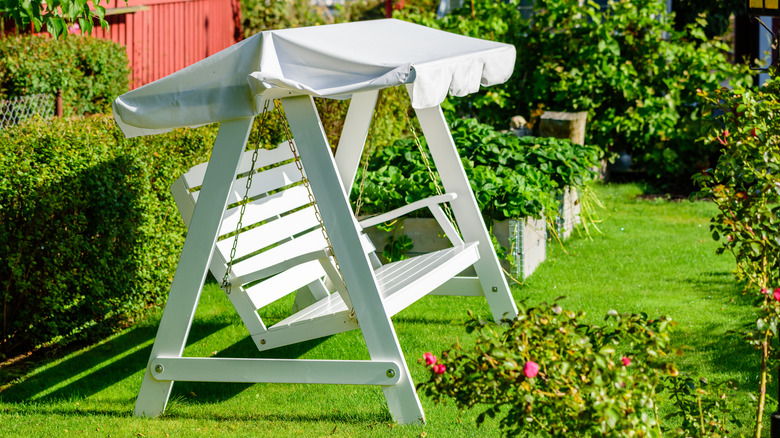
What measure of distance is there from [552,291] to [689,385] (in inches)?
111

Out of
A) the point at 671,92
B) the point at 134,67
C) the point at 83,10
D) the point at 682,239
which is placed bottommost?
the point at 682,239

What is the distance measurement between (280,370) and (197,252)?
1.96 feet

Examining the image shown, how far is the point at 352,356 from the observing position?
4344 mm

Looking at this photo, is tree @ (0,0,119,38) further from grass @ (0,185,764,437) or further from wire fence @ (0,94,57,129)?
wire fence @ (0,94,57,129)

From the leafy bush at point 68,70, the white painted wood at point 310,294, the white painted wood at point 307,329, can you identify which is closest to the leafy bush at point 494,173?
the white painted wood at point 310,294

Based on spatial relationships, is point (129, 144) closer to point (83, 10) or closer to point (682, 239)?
point (83, 10)

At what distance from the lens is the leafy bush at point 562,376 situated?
6.59 feet

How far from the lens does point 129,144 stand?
15.0ft

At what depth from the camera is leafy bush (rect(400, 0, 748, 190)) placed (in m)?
9.31

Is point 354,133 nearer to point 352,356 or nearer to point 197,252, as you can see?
point 352,356

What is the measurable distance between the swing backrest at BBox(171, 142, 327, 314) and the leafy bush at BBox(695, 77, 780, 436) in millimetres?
1998

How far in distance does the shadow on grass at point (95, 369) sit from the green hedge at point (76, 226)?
139mm

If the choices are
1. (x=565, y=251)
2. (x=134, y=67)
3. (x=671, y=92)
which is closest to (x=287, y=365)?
(x=565, y=251)

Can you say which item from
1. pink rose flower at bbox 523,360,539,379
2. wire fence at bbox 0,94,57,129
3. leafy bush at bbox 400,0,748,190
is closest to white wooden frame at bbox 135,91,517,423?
pink rose flower at bbox 523,360,539,379
